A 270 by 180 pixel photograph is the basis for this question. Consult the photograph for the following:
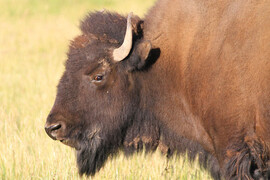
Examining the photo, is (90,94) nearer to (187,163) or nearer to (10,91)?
(187,163)

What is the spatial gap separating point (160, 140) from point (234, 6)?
142cm

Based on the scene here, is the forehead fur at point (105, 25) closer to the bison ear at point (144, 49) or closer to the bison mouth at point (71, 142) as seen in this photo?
the bison ear at point (144, 49)

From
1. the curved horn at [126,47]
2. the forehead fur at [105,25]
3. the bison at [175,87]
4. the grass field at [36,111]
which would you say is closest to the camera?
the bison at [175,87]

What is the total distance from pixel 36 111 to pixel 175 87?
351 cm

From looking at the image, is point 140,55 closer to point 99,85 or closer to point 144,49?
point 144,49

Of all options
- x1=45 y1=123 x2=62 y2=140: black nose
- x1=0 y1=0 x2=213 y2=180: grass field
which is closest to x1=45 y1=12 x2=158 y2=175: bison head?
x1=45 y1=123 x2=62 y2=140: black nose

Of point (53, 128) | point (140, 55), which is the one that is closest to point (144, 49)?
point (140, 55)

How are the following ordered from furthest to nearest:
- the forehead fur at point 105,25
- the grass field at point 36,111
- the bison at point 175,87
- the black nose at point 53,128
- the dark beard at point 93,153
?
1. the grass field at point 36,111
2. the dark beard at point 93,153
3. the forehead fur at point 105,25
4. the black nose at point 53,128
5. the bison at point 175,87

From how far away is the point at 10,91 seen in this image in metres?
8.43

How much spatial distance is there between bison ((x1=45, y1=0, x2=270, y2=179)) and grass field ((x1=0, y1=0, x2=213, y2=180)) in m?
0.48

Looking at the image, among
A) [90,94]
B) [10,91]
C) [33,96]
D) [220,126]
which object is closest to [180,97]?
[220,126]

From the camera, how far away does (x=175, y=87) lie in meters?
4.16

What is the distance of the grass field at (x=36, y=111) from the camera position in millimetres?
4836

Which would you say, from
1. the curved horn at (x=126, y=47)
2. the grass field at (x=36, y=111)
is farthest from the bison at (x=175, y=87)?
the grass field at (x=36, y=111)
